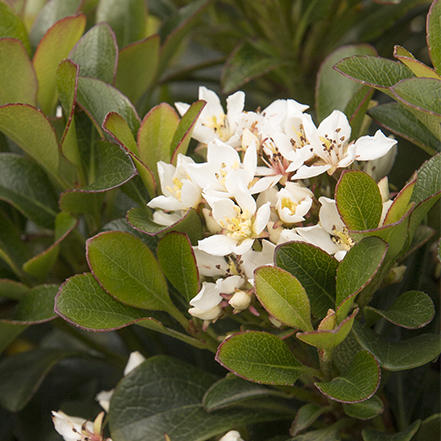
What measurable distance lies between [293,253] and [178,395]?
286 mm

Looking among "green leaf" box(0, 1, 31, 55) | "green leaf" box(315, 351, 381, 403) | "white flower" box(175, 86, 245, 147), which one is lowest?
"green leaf" box(315, 351, 381, 403)

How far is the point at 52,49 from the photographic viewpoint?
0.76m

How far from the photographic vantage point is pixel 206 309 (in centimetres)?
57

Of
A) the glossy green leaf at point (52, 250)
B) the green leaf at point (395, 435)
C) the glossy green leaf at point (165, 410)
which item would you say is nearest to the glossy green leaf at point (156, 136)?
the glossy green leaf at point (52, 250)

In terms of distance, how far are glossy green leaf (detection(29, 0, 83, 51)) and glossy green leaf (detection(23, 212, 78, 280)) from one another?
1.07ft

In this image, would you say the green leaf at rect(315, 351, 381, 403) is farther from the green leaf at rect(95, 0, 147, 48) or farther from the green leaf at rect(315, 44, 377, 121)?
the green leaf at rect(95, 0, 147, 48)

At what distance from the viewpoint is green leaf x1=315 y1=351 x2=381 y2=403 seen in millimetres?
512

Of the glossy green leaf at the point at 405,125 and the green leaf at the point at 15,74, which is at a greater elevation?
the green leaf at the point at 15,74

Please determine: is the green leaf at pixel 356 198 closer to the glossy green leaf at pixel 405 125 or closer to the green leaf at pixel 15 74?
the glossy green leaf at pixel 405 125

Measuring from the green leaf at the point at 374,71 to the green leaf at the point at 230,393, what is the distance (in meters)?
0.37

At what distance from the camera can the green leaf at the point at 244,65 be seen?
982 millimetres

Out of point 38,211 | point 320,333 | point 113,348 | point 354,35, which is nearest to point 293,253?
point 320,333

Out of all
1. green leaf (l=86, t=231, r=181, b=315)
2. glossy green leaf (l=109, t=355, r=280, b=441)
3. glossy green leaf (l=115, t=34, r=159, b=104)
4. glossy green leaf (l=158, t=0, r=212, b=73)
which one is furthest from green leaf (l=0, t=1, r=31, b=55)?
glossy green leaf (l=109, t=355, r=280, b=441)

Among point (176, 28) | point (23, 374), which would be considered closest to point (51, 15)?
point (176, 28)
